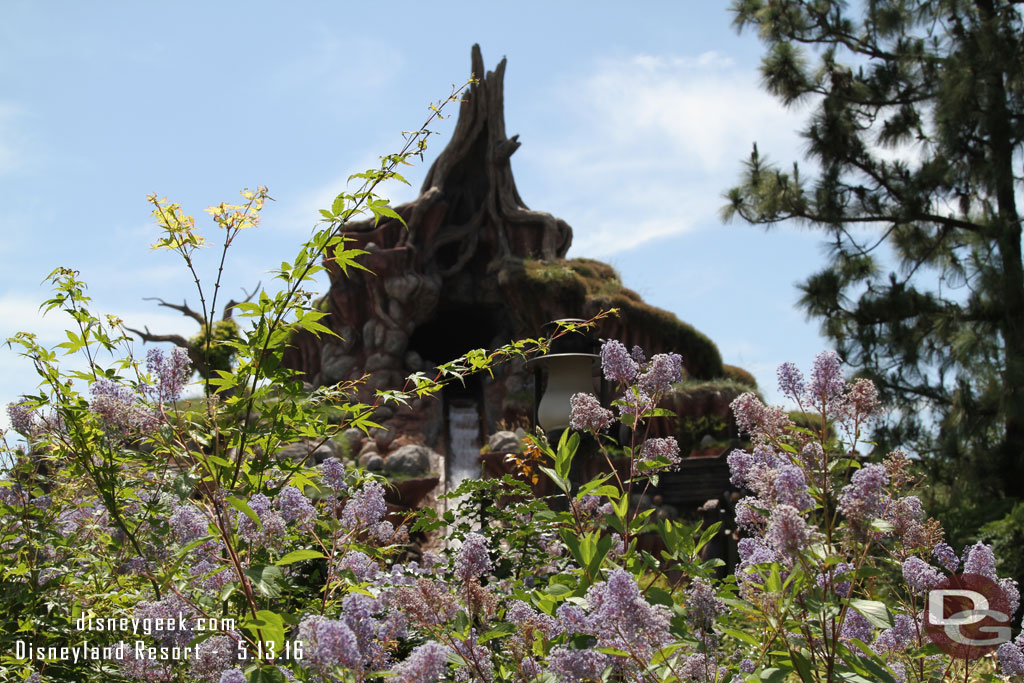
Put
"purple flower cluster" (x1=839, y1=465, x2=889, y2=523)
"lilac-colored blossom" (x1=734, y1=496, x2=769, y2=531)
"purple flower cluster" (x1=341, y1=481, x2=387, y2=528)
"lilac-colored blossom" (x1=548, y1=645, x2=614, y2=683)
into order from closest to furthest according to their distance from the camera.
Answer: "purple flower cluster" (x1=839, y1=465, x2=889, y2=523) < "lilac-colored blossom" (x1=548, y1=645, x2=614, y2=683) < "lilac-colored blossom" (x1=734, y1=496, x2=769, y2=531) < "purple flower cluster" (x1=341, y1=481, x2=387, y2=528)

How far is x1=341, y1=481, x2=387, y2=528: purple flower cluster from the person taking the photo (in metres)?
1.91

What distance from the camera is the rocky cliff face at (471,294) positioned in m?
15.3

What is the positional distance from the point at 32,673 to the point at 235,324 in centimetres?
1825

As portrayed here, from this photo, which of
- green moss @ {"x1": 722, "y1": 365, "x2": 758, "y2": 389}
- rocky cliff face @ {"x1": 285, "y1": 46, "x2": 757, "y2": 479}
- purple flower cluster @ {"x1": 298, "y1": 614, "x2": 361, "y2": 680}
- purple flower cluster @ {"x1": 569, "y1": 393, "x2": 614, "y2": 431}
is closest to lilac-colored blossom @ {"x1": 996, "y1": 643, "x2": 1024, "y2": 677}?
purple flower cluster @ {"x1": 569, "y1": 393, "x2": 614, "y2": 431}

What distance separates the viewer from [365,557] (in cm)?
208

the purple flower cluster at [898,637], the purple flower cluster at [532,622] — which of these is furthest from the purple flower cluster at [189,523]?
the purple flower cluster at [898,637]

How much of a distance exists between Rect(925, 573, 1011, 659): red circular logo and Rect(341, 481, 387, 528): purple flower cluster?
123 centimetres

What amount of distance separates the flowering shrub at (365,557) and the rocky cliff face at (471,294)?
449 inches

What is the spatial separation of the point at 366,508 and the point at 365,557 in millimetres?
225

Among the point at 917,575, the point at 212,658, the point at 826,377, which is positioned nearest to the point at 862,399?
the point at 826,377

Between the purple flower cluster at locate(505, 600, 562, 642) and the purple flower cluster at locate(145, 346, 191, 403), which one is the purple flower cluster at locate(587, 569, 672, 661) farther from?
the purple flower cluster at locate(145, 346, 191, 403)

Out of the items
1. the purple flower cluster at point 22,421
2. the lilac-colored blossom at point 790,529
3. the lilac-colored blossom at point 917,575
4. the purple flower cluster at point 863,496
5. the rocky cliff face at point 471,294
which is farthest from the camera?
the rocky cliff face at point 471,294

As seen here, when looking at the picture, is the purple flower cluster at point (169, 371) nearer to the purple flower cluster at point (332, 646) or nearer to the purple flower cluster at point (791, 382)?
the purple flower cluster at point (332, 646)

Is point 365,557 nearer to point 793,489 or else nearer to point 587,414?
point 587,414
